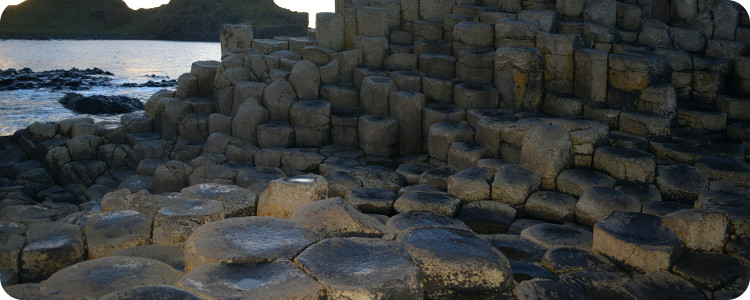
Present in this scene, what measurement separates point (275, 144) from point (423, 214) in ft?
19.5

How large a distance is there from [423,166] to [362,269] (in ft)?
21.4

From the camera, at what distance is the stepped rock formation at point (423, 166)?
4.59m

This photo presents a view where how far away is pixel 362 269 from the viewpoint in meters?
4.17

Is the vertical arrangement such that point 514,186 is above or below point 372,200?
above

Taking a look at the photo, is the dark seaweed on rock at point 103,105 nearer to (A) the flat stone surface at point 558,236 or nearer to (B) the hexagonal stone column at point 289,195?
(B) the hexagonal stone column at point 289,195

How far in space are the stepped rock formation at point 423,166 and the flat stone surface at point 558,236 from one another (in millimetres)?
35

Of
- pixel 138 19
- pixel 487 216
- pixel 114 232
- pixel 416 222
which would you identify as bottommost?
pixel 487 216

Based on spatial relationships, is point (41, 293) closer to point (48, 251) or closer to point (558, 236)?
point (48, 251)

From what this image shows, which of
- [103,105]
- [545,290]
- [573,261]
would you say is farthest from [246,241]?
[103,105]

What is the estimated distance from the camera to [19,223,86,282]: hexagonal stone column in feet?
15.8

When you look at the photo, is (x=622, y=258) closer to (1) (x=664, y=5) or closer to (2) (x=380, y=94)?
(2) (x=380, y=94)

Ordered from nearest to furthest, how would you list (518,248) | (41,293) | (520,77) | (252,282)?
(41,293) → (252,282) → (518,248) → (520,77)

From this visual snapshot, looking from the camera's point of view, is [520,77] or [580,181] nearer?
[580,181]

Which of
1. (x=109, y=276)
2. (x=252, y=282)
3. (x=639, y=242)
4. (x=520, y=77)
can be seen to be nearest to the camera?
(x=252, y=282)
